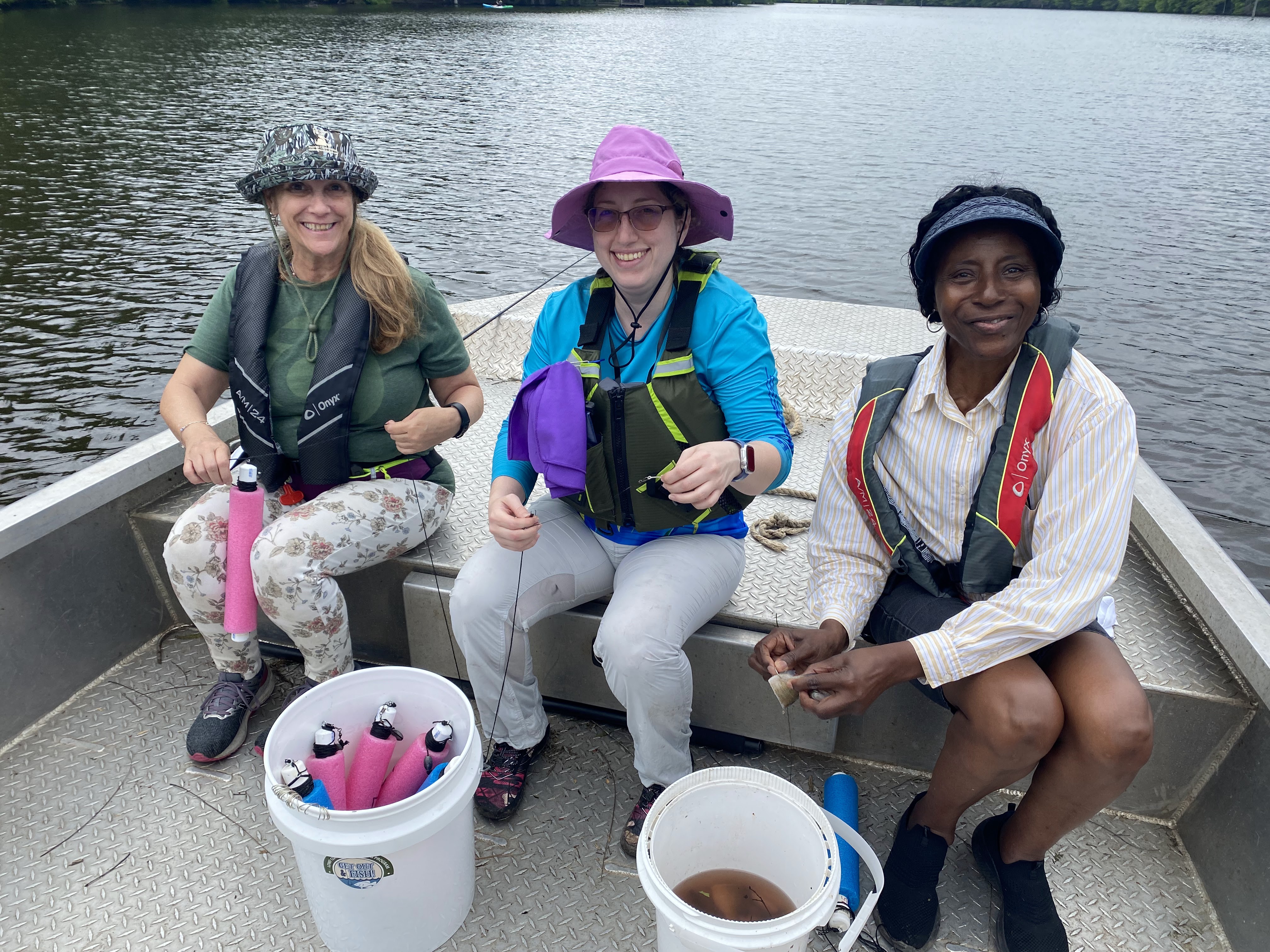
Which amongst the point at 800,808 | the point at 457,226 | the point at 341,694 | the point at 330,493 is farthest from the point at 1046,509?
the point at 457,226

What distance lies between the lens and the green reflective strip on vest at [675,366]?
2.05 meters

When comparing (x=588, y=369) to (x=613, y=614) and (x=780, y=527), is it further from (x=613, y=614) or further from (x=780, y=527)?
(x=780, y=527)

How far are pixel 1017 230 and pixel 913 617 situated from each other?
926mm

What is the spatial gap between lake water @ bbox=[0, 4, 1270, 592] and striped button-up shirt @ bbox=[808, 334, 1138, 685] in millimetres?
540

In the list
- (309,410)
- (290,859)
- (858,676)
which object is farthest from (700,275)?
(290,859)

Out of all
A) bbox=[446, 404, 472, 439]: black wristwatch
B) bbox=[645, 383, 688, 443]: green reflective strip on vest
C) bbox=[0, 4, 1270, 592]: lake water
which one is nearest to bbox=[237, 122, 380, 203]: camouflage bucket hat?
bbox=[446, 404, 472, 439]: black wristwatch

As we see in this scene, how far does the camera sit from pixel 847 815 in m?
2.07

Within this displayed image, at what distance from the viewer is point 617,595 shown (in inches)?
81.5

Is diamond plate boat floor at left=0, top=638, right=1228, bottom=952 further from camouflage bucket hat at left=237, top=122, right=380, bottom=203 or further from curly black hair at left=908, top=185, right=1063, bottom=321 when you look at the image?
camouflage bucket hat at left=237, top=122, right=380, bottom=203

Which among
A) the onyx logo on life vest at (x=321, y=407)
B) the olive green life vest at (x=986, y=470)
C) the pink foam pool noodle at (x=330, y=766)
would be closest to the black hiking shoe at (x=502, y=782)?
the pink foam pool noodle at (x=330, y=766)

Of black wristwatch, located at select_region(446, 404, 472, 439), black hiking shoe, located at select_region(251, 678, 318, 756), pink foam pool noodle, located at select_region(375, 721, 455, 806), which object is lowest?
black hiking shoe, located at select_region(251, 678, 318, 756)

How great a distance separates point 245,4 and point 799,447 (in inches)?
1864

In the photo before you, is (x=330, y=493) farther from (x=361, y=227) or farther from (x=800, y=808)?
(x=800, y=808)

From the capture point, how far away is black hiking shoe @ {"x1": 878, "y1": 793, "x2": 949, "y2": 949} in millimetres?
1910
